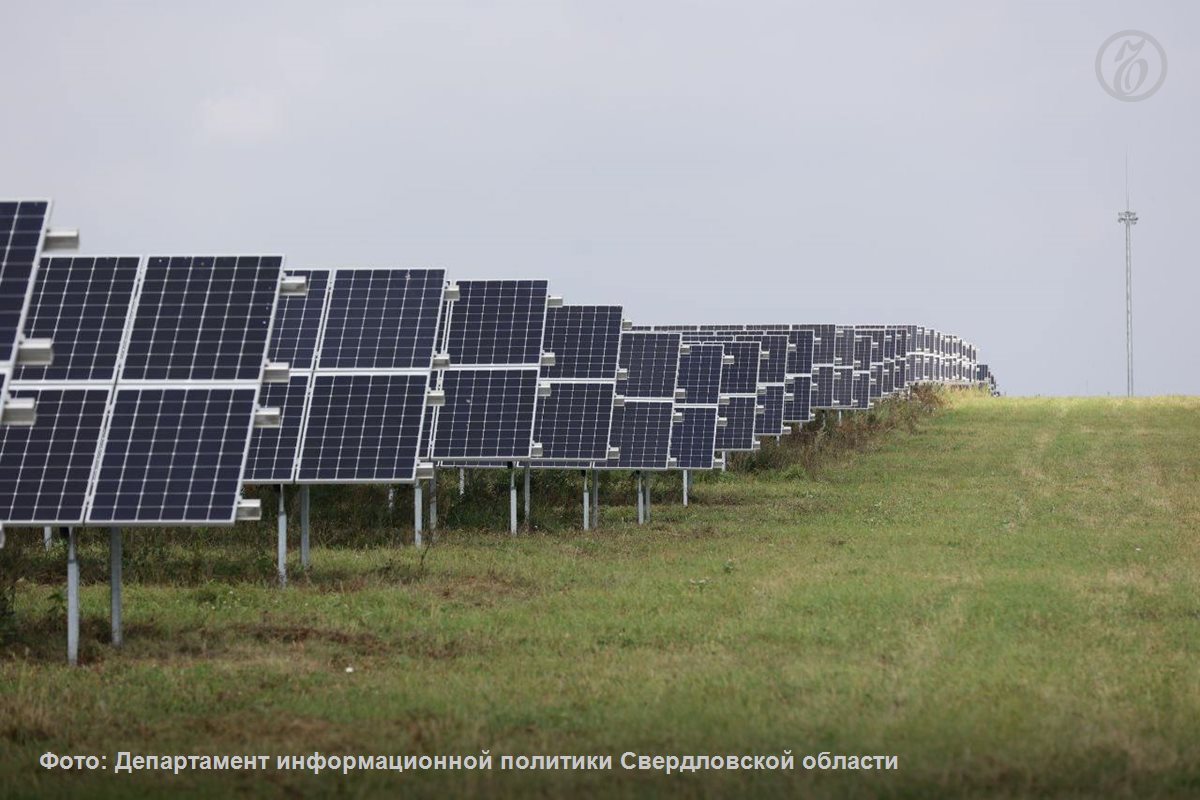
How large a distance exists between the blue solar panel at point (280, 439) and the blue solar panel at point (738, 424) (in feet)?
54.1

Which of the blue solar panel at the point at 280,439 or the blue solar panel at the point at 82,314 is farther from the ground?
the blue solar panel at the point at 82,314

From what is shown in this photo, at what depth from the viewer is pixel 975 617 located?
1535 cm

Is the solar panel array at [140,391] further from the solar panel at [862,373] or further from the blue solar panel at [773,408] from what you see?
the solar panel at [862,373]

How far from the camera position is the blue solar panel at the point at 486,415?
23641 millimetres

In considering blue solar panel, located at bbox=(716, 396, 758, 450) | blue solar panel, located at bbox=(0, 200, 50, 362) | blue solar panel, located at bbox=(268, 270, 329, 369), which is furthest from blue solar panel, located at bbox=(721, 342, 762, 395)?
blue solar panel, located at bbox=(0, 200, 50, 362)

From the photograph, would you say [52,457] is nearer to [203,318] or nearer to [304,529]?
[203,318]

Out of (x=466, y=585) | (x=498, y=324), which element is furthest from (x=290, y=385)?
(x=498, y=324)

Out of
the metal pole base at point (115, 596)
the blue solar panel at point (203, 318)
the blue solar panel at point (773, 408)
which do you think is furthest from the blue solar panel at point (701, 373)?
the metal pole base at point (115, 596)

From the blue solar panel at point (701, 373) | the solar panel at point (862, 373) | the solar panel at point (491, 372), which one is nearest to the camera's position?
the solar panel at point (491, 372)

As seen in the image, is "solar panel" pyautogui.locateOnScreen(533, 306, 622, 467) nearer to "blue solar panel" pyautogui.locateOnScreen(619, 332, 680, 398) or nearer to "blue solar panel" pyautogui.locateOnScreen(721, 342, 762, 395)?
"blue solar panel" pyautogui.locateOnScreen(619, 332, 680, 398)

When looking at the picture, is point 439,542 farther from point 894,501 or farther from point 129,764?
point 129,764

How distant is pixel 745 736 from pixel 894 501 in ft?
63.9

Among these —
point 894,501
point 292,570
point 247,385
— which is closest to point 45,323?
point 247,385

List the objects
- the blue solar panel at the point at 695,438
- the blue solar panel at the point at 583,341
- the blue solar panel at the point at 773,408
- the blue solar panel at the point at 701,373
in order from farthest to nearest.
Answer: the blue solar panel at the point at 773,408 < the blue solar panel at the point at 701,373 < the blue solar panel at the point at 695,438 < the blue solar panel at the point at 583,341
